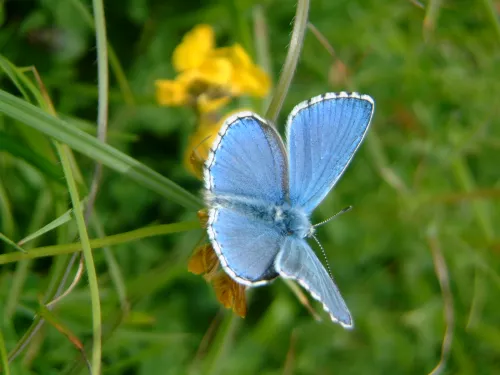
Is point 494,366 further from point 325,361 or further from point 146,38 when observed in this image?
point 146,38

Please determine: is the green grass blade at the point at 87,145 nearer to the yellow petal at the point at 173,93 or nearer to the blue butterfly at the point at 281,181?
the blue butterfly at the point at 281,181

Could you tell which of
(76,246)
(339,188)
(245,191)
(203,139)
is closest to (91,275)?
(76,246)

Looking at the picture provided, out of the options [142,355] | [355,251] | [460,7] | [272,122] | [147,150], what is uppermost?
[272,122]

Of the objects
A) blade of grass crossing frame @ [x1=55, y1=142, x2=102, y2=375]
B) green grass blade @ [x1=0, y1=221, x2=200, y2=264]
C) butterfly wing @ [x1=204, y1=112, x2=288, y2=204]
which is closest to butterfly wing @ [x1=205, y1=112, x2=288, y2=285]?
butterfly wing @ [x1=204, y1=112, x2=288, y2=204]

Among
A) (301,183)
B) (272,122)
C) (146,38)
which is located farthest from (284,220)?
(146,38)

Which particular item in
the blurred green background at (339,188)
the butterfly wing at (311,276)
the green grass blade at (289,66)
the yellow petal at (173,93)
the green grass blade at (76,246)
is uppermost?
the green grass blade at (289,66)

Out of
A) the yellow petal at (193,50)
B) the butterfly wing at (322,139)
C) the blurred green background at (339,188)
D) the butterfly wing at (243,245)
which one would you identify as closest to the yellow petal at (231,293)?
the butterfly wing at (243,245)
